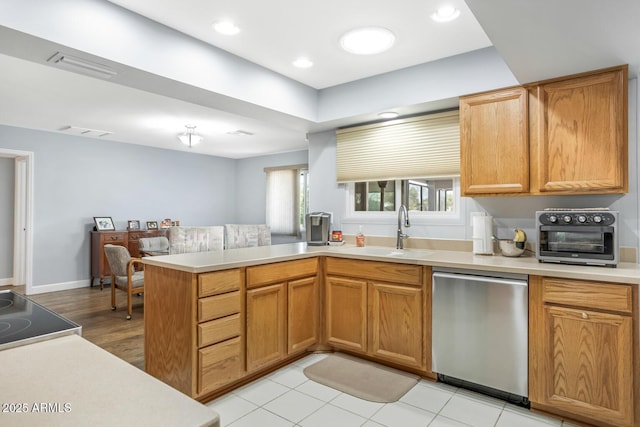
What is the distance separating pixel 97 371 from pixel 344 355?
2.53 metres

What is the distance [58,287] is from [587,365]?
668 centimetres

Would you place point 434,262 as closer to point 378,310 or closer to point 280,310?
point 378,310

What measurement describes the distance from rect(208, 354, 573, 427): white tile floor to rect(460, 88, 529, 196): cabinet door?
55.6 inches

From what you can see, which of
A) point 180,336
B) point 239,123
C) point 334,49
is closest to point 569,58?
point 334,49

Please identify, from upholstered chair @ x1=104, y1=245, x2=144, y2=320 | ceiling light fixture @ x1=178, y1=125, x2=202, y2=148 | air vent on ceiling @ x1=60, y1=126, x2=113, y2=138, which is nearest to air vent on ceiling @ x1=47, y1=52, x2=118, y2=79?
upholstered chair @ x1=104, y1=245, x2=144, y2=320

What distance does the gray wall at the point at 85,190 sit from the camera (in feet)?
17.9

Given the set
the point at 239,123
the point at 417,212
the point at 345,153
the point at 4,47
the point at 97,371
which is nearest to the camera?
the point at 97,371

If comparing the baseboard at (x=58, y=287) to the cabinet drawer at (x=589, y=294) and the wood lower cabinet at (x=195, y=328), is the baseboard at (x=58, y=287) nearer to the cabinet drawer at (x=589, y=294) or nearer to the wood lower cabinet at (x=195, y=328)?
the wood lower cabinet at (x=195, y=328)

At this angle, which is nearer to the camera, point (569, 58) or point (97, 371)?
point (97, 371)

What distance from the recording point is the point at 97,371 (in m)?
0.74

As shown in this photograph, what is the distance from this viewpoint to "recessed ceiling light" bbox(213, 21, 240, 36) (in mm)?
2324

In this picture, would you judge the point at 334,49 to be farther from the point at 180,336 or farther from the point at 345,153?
the point at 180,336

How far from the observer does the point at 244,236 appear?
4871 mm

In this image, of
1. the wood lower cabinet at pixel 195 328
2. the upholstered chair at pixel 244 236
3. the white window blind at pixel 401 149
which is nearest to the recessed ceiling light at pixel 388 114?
the white window blind at pixel 401 149
